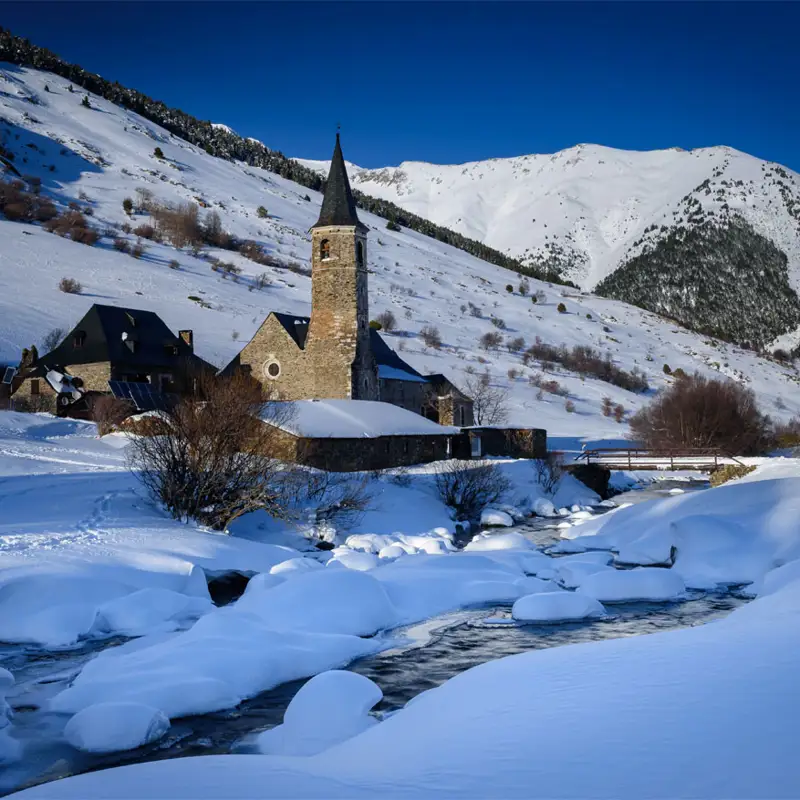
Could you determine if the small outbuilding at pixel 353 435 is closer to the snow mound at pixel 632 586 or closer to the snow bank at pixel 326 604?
the snow mound at pixel 632 586

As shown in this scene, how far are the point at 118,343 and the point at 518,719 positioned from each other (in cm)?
4334

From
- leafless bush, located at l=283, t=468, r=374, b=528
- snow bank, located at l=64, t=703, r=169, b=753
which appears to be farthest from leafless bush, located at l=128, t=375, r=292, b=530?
snow bank, located at l=64, t=703, r=169, b=753

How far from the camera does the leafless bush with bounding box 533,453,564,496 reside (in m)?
34.7

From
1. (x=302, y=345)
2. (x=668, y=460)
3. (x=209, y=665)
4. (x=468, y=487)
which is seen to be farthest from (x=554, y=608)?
(x=302, y=345)

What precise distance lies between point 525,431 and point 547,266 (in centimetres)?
14348

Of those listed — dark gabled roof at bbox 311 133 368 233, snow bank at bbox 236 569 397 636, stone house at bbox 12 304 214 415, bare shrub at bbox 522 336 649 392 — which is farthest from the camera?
bare shrub at bbox 522 336 649 392

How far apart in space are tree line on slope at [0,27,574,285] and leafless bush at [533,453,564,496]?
90783 millimetres

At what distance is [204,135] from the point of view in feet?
462

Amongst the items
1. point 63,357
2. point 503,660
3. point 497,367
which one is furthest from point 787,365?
point 503,660

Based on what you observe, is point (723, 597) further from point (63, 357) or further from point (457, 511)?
point (63, 357)

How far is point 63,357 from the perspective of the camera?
152 feet

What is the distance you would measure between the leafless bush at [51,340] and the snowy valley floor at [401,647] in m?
29.0

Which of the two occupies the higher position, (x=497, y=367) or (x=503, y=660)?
(x=497, y=367)

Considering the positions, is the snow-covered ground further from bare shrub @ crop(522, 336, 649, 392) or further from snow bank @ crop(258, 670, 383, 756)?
bare shrub @ crop(522, 336, 649, 392)
